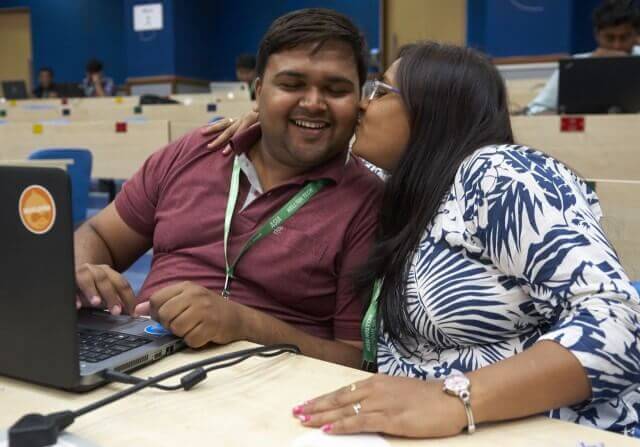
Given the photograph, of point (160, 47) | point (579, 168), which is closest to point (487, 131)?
point (579, 168)

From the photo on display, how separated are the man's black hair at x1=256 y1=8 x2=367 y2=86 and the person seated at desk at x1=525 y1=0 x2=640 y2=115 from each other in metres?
2.32

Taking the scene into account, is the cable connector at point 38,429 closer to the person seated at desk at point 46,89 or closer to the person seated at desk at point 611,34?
the person seated at desk at point 611,34

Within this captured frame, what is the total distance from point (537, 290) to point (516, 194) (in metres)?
0.14

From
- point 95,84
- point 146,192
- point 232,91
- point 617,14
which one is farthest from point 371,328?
point 95,84

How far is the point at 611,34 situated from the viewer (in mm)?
3549

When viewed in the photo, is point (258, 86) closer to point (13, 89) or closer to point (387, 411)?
point (387, 411)

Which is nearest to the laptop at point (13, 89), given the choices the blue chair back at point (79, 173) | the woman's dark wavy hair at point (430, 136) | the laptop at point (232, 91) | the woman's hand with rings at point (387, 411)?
the laptop at point (232, 91)

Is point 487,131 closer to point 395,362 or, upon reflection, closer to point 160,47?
point 395,362

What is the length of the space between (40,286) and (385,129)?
708 millimetres

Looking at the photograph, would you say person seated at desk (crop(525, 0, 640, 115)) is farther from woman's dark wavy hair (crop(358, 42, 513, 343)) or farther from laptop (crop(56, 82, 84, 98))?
laptop (crop(56, 82, 84, 98))

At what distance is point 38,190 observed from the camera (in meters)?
0.70

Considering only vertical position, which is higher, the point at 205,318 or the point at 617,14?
the point at 617,14

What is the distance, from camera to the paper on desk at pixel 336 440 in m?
0.65

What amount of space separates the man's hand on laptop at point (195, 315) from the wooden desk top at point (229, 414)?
3.2 inches
